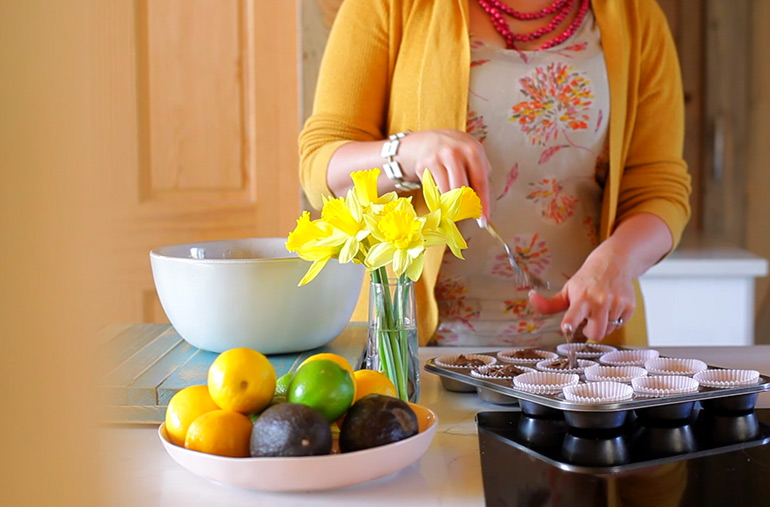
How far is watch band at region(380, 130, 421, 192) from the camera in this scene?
106cm

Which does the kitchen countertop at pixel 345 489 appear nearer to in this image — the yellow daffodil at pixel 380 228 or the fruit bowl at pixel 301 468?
the fruit bowl at pixel 301 468

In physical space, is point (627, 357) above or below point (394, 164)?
below

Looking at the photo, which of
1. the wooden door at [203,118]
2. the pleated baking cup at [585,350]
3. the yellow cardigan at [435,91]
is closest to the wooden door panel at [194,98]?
the wooden door at [203,118]

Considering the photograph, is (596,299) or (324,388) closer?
(324,388)

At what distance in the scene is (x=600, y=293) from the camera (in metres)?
1.04

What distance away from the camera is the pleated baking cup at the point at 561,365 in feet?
2.73

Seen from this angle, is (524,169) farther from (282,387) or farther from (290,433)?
(290,433)

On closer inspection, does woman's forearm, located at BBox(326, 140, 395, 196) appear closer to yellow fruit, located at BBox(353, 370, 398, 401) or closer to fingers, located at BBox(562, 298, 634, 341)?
fingers, located at BBox(562, 298, 634, 341)

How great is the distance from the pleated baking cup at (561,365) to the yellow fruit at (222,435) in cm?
36

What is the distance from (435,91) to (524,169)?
0.18m

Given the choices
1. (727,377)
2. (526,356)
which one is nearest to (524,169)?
(526,356)

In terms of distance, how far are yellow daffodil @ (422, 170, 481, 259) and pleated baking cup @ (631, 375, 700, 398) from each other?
0.21m

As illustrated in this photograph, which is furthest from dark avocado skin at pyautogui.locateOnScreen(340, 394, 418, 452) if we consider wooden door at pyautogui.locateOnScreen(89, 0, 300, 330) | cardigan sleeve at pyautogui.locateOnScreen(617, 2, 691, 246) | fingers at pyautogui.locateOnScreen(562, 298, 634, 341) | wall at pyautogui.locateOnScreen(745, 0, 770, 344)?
wall at pyautogui.locateOnScreen(745, 0, 770, 344)

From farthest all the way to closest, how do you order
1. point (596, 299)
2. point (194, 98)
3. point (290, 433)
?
point (194, 98) → point (596, 299) → point (290, 433)
